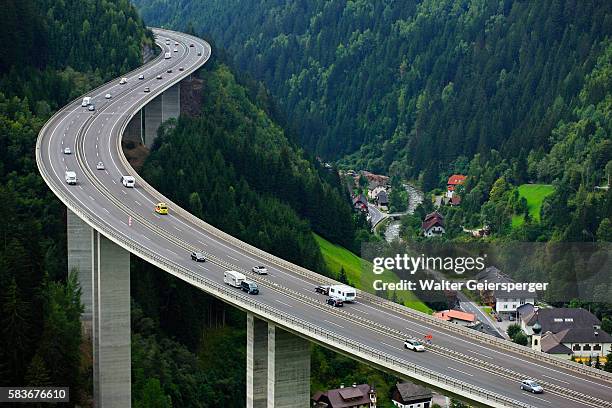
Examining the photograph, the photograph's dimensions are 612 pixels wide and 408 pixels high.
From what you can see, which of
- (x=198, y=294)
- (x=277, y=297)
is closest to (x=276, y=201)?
(x=198, y=294)

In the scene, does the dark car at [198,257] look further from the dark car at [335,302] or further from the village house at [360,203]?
the village house at [360,203]

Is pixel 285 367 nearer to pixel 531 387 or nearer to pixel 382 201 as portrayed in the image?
pixel 531 387

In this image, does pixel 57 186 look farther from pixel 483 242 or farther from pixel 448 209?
pixel 448 209

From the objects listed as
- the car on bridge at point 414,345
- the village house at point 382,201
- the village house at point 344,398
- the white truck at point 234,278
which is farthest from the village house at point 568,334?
the village house at point 382,201

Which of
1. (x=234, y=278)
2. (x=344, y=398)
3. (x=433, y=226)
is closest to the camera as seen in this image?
(x=234, y=278)

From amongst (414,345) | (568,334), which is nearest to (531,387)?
(414,345)
